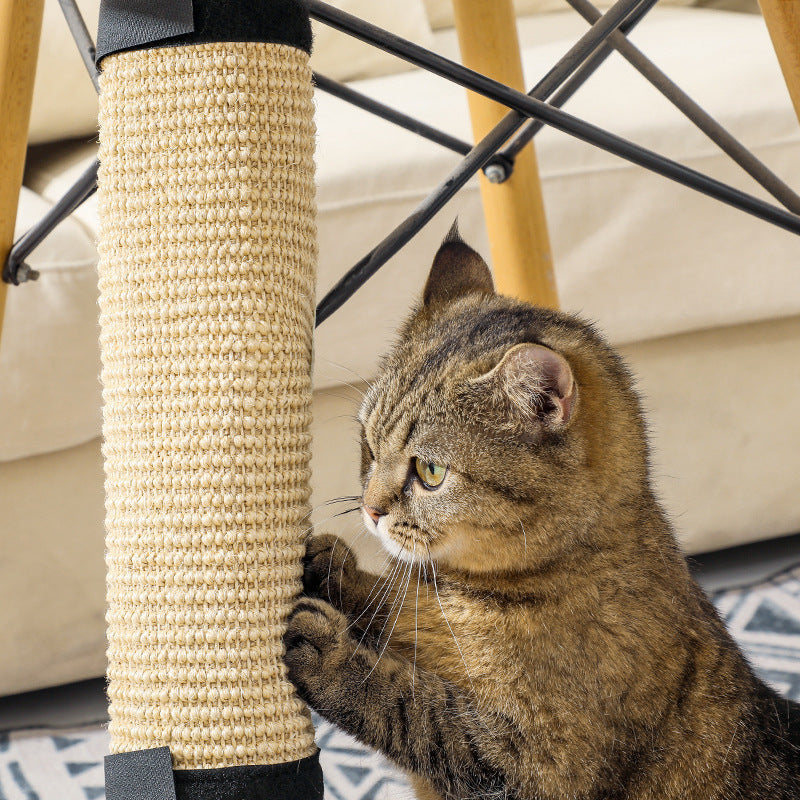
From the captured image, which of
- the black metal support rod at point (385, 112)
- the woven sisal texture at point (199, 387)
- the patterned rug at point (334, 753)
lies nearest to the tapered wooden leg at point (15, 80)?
the woven sisal texture at point (199, 387)

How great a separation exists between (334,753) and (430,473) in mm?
654

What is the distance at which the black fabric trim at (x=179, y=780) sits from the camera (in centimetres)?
60

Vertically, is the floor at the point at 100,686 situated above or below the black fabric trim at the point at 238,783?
above

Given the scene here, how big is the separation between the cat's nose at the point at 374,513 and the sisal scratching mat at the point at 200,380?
0.57 feet

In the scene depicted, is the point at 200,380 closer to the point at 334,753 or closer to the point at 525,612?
the point at 525,612

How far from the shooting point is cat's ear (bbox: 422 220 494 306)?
3.17ft

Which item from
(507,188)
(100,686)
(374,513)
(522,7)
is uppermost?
(522,7)

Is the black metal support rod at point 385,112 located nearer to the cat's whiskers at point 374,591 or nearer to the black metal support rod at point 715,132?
the black metal support rod at point 715,132

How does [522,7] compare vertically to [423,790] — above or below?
above

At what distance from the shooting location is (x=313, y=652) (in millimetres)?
656

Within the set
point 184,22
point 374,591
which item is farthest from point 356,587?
point 184,22

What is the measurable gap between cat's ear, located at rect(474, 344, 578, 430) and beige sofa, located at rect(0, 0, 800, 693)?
0.47 metres

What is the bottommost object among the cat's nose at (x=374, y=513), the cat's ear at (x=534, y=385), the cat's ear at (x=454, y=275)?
the cat's nose at (x=374, y=513)

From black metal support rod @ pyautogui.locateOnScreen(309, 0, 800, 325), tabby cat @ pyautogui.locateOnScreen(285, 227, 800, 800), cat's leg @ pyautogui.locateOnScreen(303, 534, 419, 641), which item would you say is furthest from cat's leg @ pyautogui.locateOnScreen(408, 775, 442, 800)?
black metal support rod @ pyautogui.locateOnScreen(309, 0, 800, 325)
